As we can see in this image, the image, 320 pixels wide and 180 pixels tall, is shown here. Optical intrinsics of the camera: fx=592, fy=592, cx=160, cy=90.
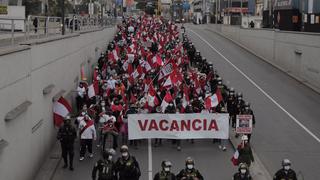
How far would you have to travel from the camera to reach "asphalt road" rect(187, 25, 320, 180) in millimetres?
17938

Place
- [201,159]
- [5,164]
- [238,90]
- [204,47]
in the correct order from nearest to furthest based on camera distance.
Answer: [5,164] < [201,159] < [238,90] < [204,47]

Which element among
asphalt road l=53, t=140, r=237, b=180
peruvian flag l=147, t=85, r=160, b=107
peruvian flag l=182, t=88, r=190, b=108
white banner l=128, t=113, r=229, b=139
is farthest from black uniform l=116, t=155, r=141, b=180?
peruvian flag l=147, t=85, r=160, b=107

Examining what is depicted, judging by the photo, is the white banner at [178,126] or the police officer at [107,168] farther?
the white banner at [178,126]

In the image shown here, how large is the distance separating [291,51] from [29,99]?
24812 mm

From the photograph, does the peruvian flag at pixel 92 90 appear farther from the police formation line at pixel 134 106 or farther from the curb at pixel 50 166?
the curb at pixel 50 166

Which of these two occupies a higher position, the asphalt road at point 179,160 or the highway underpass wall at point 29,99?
the highway underpass wall at point 29,99

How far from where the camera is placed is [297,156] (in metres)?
18.0

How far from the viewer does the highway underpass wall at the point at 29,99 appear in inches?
507

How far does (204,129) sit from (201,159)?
1372mm

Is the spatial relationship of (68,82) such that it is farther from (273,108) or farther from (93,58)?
(93,58)

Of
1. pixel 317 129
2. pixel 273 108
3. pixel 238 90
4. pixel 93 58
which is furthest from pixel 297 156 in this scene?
pixel 93 58

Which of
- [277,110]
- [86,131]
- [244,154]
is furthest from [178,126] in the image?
[277,110]

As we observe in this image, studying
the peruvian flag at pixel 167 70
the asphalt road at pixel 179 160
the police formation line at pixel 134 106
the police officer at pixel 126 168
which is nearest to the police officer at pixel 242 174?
the police formation line at pixel 134 106

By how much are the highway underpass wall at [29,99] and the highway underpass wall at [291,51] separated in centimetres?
1517
